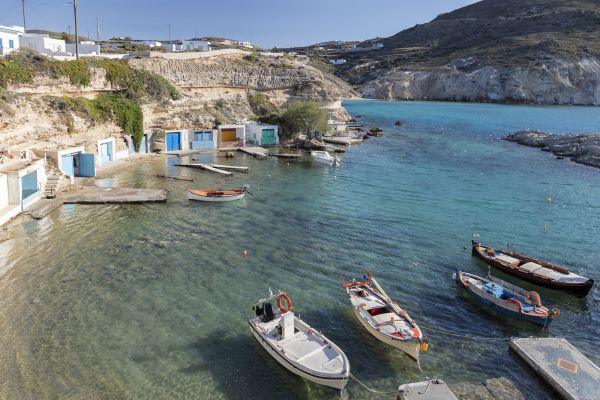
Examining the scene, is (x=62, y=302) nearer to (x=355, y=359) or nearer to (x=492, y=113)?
(x=355, y=359)

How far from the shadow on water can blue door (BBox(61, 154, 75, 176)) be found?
2867 cm

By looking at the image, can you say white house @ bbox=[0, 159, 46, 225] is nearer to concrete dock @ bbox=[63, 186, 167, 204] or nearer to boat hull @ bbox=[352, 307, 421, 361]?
concrete dock @ bbox=[63, 186, 167, 204]

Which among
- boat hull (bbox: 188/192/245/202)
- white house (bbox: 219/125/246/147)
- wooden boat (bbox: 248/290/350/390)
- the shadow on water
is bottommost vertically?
the shadow on water

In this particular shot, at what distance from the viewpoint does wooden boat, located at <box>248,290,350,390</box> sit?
15.2 meters

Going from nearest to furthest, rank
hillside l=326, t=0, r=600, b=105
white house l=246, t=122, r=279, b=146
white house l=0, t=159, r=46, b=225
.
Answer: white house l=0, t=159, r=46, b=225 < white house l=246, t=122, r=279, b=146 < hillside l=326, t=0, r=600, b=105

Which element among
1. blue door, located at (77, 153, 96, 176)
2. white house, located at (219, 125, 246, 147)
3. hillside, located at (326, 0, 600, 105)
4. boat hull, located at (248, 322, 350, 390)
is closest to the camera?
boat hull, located at (248, 322, 350, 390)

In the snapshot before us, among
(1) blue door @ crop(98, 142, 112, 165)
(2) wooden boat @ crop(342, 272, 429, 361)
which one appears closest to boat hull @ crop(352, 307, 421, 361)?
(2) wooden boat @ crop(342, 272, 429, 361)

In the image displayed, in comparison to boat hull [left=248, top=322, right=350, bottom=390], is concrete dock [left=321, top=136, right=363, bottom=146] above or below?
above

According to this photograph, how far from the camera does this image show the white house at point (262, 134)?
6675cm

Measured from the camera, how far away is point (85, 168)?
4203 cm

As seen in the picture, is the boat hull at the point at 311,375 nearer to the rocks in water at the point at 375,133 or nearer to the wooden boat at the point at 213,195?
the wooden boat at the point at 213,195

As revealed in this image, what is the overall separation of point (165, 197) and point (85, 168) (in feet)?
37.2

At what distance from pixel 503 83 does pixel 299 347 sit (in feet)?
602

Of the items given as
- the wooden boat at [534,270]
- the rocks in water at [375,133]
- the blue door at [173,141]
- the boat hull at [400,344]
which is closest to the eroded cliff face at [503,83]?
the rocks in water at [375,133]
